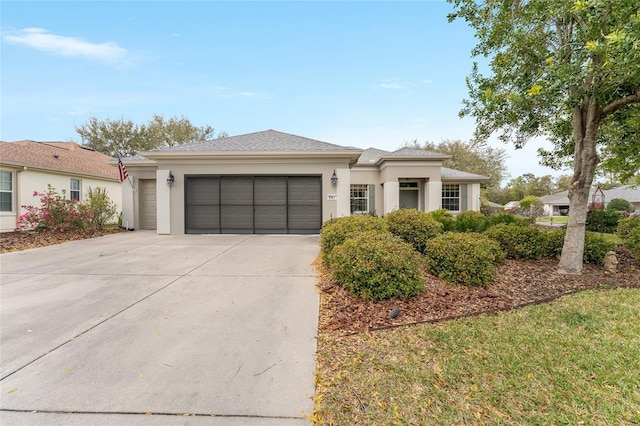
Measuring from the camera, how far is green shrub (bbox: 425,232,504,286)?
176 inches

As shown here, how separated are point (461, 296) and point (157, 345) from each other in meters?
3.96

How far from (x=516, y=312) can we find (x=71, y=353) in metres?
5.01

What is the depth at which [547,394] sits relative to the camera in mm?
2041

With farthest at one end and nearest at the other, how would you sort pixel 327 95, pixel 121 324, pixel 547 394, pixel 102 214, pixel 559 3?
pixel 327 95
pixel 102 214
pixel 559 3
pixel 121 324
pixel 547 394

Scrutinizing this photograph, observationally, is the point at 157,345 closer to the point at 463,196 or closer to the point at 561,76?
the point at 561,76

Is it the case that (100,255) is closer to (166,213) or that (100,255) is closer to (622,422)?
(166,213)

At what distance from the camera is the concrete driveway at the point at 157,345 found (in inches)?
78.0

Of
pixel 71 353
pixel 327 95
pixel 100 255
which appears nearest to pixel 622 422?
pixel 71 353

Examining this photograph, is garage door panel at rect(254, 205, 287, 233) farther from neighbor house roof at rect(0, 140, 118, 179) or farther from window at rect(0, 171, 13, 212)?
window at rect(0, 171, 13, 212)

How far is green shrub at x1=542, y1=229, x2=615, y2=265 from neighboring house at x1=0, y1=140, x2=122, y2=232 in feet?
58.3

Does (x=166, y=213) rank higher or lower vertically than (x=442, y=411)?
higher

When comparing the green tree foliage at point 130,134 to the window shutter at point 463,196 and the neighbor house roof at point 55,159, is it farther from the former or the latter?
the window shutter at point 463,196

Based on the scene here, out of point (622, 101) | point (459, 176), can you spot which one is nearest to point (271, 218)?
point (622, 101)

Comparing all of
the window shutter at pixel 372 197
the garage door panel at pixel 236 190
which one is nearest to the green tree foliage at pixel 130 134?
the garage door panel at pixel 236 190
